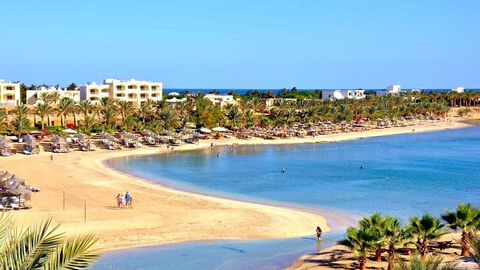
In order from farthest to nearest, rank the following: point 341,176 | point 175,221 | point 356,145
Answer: point 356,145 → point 341,176 → point 175,221

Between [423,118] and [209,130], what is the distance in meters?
55.5

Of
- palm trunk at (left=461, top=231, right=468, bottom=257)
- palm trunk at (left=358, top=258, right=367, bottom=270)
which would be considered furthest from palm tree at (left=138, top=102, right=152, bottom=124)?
palm trunk at (left=358, top=258, right=367, bottom=270)

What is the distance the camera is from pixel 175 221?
27.1 metres

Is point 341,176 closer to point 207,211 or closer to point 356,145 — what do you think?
point 207,211

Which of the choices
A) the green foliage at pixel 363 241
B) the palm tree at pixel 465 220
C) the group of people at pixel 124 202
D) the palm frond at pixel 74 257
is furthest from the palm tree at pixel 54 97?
the palm frond at pixel 74 257

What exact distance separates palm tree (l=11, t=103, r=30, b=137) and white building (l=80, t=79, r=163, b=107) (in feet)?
69.4

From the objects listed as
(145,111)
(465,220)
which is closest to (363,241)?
(465,220)

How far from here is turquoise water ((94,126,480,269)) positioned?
31.6 m

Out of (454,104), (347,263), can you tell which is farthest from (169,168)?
(454,104)

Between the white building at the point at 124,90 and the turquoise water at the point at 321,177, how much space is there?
86.5 ft

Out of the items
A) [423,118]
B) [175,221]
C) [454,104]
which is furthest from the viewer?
[454,104]

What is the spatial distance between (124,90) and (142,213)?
59.0 m

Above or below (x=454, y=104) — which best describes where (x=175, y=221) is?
below

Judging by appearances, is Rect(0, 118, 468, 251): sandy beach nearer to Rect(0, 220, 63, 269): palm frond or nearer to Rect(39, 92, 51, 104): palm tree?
Rect(0, 220, 63, 269): palm frond
